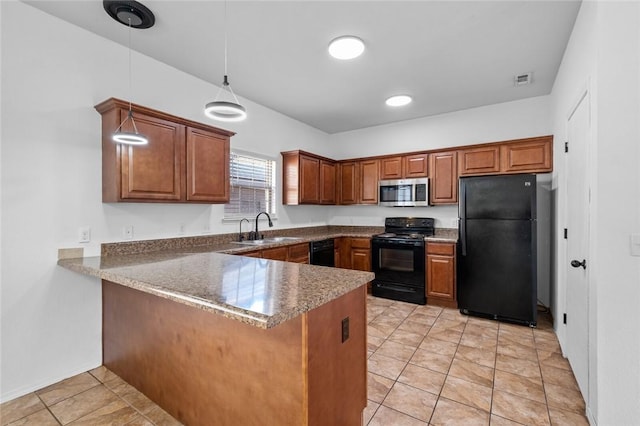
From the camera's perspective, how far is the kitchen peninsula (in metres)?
1.22

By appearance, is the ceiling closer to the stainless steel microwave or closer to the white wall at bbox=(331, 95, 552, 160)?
the white wall at bbox=(331, 95, 552, 160)

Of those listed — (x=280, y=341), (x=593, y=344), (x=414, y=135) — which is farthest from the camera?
(x=414, y=135)

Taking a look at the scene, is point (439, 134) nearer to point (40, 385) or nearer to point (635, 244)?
point (635, 244)

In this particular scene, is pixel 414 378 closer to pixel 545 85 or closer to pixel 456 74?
pixel 456 74

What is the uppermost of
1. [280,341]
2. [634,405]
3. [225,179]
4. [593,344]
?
[225,179]

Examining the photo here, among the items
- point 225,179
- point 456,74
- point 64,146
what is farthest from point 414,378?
point 64,146

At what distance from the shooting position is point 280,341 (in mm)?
1279

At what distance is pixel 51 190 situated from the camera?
2.24m

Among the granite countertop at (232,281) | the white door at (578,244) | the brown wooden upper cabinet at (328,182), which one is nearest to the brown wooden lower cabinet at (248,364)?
the granite countertop at (232,281)

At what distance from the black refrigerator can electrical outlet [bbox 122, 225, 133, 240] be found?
11.7ft

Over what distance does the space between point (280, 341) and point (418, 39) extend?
2.64 metres

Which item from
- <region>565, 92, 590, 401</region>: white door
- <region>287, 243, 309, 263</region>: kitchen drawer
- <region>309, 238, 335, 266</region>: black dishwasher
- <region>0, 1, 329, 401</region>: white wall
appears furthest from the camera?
<region>309, 238, 335, 266</region>: black dishwasher

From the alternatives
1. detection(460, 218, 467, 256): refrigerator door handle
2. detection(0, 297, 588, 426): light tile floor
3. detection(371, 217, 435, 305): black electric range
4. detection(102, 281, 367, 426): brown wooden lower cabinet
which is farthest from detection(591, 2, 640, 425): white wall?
detection(371, 217, 435, 305): black electric range

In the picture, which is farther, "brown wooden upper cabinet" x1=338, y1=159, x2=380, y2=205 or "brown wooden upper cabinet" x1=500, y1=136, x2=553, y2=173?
"brown wooden upper cabinet" x1=338, y1=159, x2=380, y2=205
